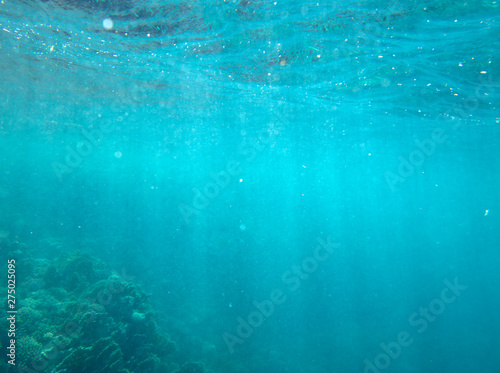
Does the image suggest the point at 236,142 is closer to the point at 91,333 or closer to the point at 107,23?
the point at 107,23

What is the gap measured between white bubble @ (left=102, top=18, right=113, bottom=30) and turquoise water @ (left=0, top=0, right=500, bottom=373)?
101 millimetres

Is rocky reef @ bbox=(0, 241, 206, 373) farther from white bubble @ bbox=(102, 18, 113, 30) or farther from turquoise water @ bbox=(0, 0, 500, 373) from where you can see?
white bubble @ bbox=(102, 18, 113, 30)

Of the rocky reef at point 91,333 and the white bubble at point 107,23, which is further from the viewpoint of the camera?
the white bubble at point 107,23

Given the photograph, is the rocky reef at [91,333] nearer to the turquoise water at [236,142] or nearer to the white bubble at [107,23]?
the turquoise water at [236,142]

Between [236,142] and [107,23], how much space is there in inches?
1135

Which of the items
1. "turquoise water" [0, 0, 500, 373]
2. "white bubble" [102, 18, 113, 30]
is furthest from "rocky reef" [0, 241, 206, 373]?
"white bubble" [102, 18, 113, 30]

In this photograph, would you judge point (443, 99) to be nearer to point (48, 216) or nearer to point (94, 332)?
point (94, 332)

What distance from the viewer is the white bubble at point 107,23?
10850 mm

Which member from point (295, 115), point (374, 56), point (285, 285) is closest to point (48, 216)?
point (285, 285)

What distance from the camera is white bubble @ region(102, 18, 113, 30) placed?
10.9 m

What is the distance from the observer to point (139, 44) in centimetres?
1269

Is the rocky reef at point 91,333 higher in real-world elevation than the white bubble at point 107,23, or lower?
lower

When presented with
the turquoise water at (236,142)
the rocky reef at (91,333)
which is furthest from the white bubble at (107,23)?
the rocky reef at (91,333)

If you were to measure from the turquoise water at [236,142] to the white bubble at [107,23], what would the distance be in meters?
0.10
